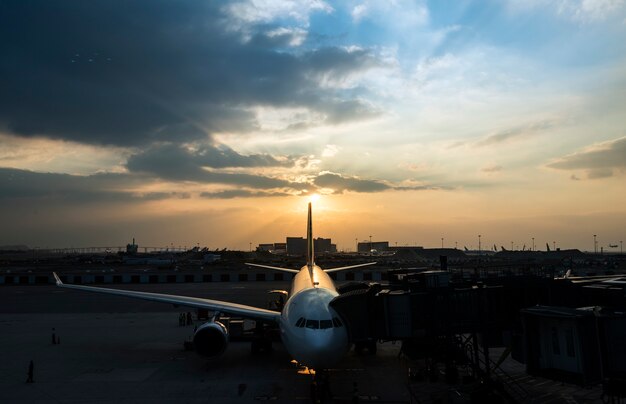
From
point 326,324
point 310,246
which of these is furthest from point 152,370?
point 310,246

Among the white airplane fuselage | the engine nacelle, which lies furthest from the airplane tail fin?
the white airplane fuselage

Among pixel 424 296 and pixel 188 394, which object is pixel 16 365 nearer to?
pixel 188 394

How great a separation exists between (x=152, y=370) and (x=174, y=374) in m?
1.73

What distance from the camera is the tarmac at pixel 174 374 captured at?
61.6 feet

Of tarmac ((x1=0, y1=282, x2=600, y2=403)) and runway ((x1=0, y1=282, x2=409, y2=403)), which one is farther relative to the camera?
runway ((x1=0, y1=282, x2=409, y2=403))

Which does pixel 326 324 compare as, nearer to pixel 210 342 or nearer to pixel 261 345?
pixel 210 342

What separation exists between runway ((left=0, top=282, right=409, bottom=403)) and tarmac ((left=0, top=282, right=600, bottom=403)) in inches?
1.8

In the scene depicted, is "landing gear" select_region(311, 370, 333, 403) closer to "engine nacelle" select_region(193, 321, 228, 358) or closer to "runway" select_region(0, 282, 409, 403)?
"runway" select_region(0, 282, 409, 403)

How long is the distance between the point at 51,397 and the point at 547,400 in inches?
856

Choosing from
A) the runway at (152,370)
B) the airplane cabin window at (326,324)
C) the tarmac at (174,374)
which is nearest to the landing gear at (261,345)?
the tarmac at (174,374)

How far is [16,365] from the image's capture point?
81.6 feet

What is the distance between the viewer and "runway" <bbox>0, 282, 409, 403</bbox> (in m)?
19.2

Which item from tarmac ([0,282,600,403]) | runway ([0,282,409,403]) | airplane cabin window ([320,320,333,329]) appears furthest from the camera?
runway ([0,282,409,403])

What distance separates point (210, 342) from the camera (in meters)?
23.9
